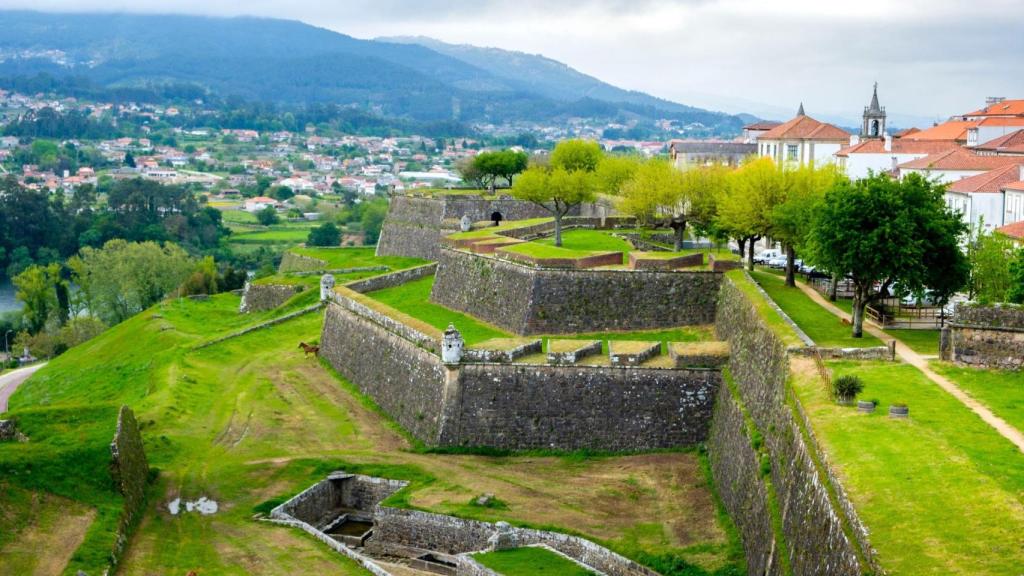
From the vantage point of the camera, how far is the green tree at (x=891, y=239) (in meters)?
30.6

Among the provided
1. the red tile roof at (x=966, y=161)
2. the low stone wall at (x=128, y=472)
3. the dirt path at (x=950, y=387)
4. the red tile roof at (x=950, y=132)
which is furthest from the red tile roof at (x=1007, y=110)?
the low stone wall at (x=128, y=472)

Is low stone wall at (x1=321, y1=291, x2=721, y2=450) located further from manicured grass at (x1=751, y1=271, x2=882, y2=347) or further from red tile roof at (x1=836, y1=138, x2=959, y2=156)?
red tile roof at (x1=836, y1=138, x2=959, y2=156)

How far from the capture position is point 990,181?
148 feet

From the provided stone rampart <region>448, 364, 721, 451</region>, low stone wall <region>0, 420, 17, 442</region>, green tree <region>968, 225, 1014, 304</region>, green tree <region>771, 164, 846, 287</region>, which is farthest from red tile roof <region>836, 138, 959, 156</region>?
low stone wall <region>0, 420, 17, 442</region>

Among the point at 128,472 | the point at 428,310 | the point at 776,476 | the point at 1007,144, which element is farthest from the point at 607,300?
the point at 1007,144

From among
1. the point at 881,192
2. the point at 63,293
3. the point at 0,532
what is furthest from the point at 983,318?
the point at 63,293

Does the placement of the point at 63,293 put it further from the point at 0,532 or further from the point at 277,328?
the point at 0,532

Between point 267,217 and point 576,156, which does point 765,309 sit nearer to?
point 576,156

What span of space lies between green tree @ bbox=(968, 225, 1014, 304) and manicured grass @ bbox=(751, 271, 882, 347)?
12.7 ft

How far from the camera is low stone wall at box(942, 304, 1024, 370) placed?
2591 centimetres

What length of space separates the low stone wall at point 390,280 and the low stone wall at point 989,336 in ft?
100

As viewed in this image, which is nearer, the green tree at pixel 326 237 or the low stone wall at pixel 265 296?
the low stone wall at pixel 265 296

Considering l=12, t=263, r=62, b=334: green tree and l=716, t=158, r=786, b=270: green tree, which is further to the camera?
l=12, t=263, r=62, b=334: green tree

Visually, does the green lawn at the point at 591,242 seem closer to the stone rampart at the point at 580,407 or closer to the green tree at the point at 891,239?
the stone rampart at the point at 580,407
